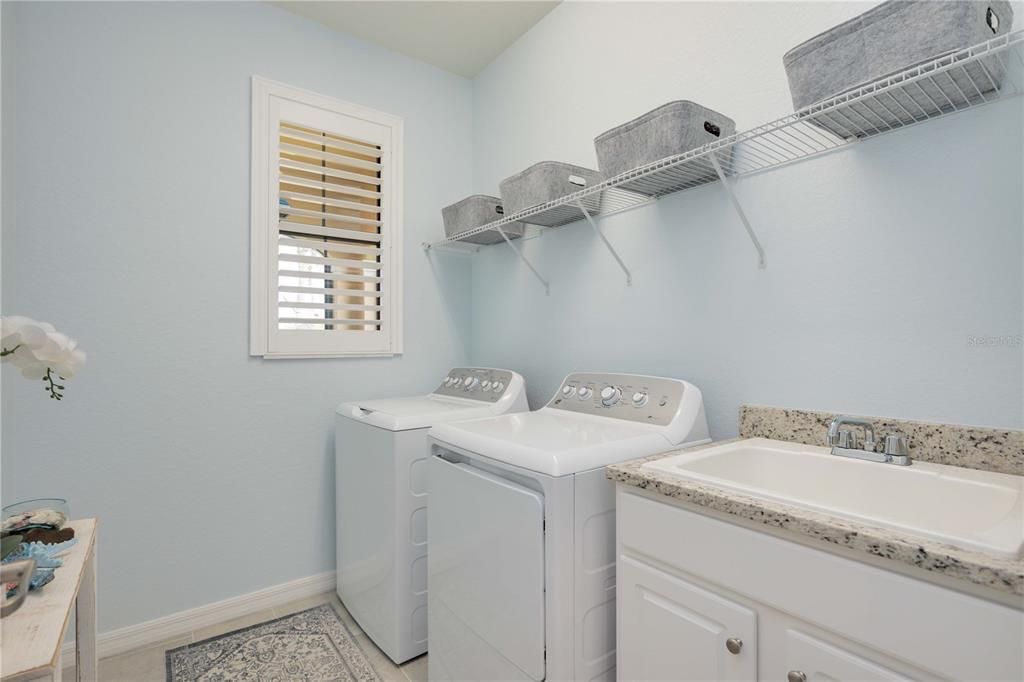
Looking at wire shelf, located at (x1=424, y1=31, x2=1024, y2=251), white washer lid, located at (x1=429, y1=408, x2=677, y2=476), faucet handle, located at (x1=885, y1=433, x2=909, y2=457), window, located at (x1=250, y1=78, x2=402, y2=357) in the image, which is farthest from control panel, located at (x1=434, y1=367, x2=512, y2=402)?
faucet handle, located at (x1=885, y1=433, x2=909, y2=457)

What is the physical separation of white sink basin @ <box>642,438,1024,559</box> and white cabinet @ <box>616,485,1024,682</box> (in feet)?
0.25

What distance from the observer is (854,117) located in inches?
48.5

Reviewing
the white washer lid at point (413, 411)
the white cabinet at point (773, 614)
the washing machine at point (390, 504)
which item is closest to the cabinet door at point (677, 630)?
the white cabinet at point (773, 614)

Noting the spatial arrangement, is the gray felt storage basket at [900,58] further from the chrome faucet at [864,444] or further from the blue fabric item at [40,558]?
the blue fabric item at [40,558]

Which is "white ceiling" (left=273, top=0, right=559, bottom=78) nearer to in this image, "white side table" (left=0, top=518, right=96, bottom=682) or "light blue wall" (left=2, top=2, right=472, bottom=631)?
"light blue wall" (left=2, top=2, right=472, bottom=631)

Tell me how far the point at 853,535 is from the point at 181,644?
7.87 feet

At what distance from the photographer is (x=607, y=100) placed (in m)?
2.07

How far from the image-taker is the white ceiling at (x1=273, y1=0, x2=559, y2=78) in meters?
2.33

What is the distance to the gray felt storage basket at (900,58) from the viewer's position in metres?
0.98

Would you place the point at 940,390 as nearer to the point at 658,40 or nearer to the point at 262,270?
the point at 658,40

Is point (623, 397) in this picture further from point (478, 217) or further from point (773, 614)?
point (478, 217)

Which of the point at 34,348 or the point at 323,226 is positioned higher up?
the point at 323,226

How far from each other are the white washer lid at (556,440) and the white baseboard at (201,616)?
129cm

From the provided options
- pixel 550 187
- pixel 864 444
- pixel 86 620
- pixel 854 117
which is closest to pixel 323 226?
pixel 550 187
